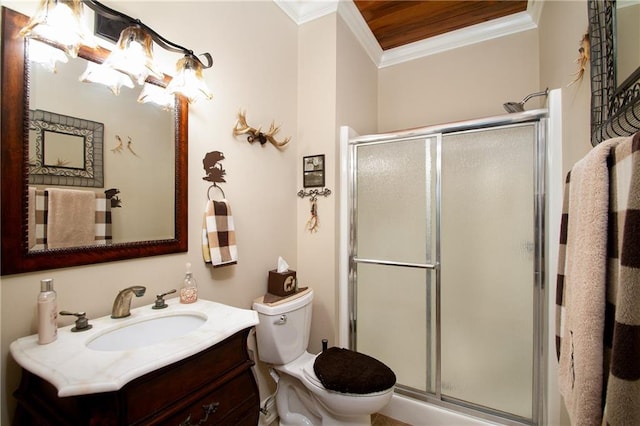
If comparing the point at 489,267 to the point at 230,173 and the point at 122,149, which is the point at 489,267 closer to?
the point at 230,173

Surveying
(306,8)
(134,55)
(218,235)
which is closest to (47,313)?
(218,235)

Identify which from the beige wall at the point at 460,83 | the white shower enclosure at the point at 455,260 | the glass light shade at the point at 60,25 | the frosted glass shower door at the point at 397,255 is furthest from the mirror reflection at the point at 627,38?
the beige wall at the point at 460,83

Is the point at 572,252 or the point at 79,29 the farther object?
the point at 79,29

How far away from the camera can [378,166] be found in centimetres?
203

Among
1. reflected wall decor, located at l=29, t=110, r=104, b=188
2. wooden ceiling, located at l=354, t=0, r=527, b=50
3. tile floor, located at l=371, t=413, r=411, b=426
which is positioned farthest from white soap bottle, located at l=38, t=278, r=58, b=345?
wooden ceiling, located at l=354, t=0, r=527, b=50

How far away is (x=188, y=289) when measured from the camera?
1.23 meters

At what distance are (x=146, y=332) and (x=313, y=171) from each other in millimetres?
1357

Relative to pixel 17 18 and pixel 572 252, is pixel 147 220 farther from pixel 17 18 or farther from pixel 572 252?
pixel 572 252

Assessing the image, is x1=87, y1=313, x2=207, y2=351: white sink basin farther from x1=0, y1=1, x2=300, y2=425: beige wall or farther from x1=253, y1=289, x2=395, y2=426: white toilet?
x1=253, y1=289, x2=395, y2=426: white toilet

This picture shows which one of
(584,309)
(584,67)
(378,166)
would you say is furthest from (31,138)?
(584,67)

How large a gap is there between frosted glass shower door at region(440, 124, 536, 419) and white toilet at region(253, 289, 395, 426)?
0.63 m

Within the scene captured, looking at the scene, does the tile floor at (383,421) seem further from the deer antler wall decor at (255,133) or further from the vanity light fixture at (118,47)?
the vanity light fixture at (118,47)

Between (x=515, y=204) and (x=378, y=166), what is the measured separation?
86 cm

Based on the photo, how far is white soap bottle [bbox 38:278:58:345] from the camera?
0.81 meters
